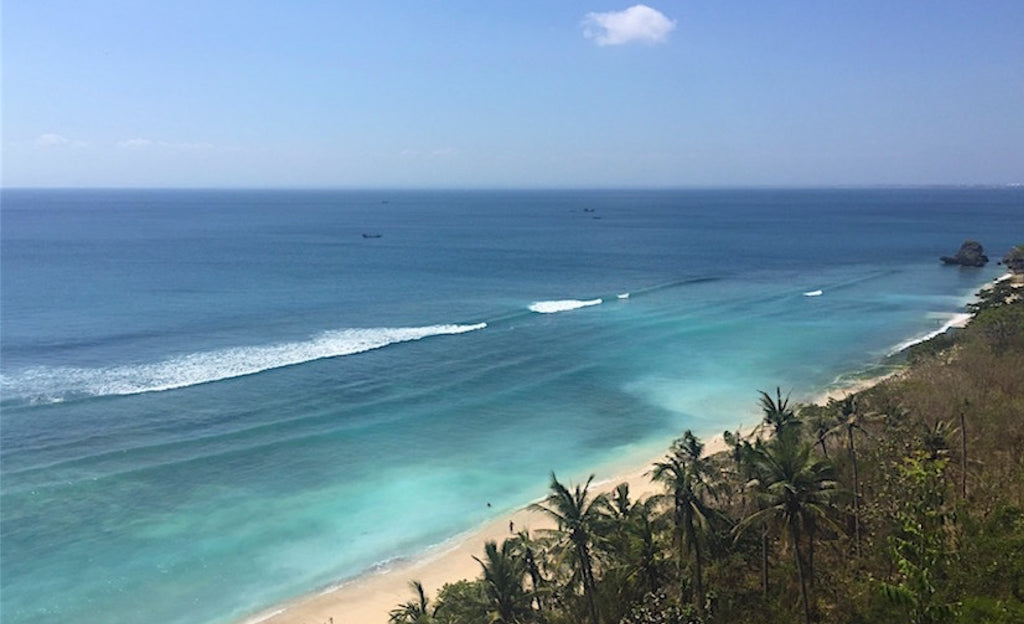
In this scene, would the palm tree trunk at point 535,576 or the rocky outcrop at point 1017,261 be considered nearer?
the palm tree trunk at point 535,576

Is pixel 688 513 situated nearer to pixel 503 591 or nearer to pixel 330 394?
pixel 503 591

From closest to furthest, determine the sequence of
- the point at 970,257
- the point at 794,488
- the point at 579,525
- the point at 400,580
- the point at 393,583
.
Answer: the point at 794,488
the point at 579,525
the point at 393,583
the point at 400,580
the point at 970,257

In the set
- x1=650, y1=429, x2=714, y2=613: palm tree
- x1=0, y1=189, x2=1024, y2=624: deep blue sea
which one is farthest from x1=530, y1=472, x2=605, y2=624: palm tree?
x1=0, y1=189, x2=1024, y2=624: deep blue sea

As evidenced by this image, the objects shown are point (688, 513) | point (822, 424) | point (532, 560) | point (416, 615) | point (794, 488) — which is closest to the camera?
point (794, 488)

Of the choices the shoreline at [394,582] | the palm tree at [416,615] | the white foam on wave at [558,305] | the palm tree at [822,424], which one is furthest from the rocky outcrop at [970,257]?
the palm tree at [416,615]

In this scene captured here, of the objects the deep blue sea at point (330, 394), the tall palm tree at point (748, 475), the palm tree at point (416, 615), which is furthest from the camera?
the deep blue sea at point (330, 394)

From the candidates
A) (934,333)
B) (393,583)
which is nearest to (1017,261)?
(934,333)

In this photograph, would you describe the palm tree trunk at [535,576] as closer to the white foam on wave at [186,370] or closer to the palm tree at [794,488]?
the palm tree at [794,488]
